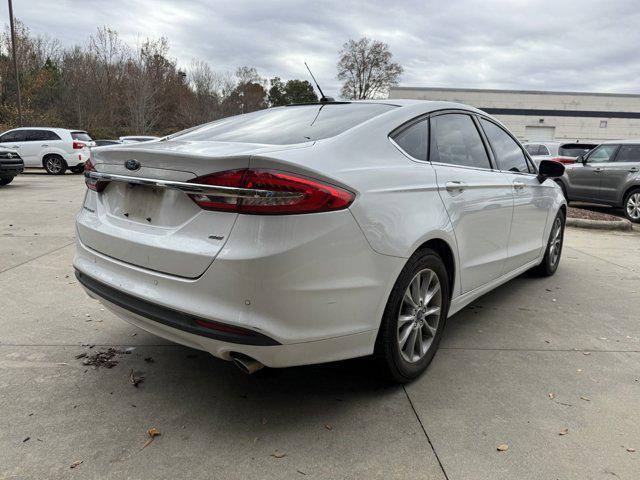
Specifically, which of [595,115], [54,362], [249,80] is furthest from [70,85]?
[595,115]

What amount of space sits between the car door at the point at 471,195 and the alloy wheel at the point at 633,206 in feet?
27.0

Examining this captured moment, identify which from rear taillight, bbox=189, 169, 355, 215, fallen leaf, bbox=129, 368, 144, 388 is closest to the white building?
fallen leaf, bbox=129, 368, 144, 388

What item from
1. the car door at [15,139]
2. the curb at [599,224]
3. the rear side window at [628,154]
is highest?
the rear side window at [628,154]

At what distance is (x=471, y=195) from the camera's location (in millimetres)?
3264

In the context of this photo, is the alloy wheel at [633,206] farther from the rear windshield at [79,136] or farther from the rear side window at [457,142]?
the rear windshield at [79,136]

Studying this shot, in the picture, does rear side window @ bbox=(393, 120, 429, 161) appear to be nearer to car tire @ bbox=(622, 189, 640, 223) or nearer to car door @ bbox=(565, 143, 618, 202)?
car tire @ bbox=(622, 189, 640, 223)

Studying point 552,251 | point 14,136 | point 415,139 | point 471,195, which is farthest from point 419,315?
point 14,136

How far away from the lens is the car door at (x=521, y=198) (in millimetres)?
4004

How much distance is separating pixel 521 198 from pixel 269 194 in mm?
2807

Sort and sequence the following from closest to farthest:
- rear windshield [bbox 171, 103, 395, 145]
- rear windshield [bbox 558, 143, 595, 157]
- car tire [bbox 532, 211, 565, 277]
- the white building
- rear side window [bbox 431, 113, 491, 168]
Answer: rear windshield [bbox 171, 103, 395, 145] → rear side window [bbox 431, 113, 491, 168] → car tire [bbox 532, 211, 565, 277] → rear windshield [bbox 558, 143, 595, 157] → the white building

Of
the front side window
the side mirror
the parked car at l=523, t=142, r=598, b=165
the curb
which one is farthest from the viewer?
the parked car at l=523, t=142, r=598, b=165

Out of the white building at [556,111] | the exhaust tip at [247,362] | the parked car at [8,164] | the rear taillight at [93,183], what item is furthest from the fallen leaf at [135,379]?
the white building at [556,111]

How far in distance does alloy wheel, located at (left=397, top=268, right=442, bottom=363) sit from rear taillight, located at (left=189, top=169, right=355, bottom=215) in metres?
0.84

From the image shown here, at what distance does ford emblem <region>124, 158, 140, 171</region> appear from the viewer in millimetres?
2496
